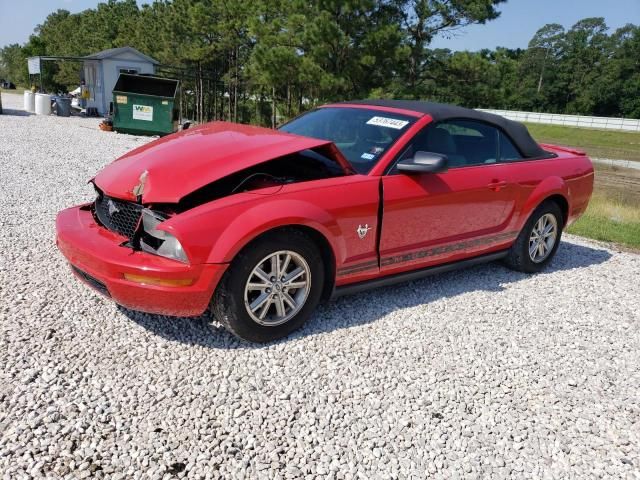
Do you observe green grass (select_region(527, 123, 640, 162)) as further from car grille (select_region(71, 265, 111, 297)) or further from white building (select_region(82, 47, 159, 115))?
car grille (select_region(71, 265, 111, 297))

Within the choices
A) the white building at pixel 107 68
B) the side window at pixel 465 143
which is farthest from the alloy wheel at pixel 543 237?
the white building at pixel 107 68

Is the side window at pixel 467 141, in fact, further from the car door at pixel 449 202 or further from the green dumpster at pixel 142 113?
the green dumpster at pixel 142 113

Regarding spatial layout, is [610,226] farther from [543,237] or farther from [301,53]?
[301,53]

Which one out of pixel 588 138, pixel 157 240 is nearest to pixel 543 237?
pixel 157 240

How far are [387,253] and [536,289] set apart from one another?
1890 mm

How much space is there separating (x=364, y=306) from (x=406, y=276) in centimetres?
41

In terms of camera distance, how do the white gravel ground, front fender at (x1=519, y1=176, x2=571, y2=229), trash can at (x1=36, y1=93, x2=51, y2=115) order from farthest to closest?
trash can at (x1=36, y1=93, x2=51, y2=115) < front fender at (x1=519, y1=176, x2=571, y2=229) < the white gravel ground

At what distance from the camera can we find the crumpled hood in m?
3.14

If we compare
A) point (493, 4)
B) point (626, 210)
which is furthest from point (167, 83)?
point (626, 210)

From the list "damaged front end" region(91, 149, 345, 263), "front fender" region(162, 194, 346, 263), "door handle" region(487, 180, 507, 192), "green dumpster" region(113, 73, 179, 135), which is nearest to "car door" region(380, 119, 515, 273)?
"door handle" region(487, 180, 507, 192)

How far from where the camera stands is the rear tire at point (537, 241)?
16.6 feet

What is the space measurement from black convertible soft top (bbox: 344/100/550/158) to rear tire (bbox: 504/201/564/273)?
586 millimetres

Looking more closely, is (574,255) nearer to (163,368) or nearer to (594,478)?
(594,478)

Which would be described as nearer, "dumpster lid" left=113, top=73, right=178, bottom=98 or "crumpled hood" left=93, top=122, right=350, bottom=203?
"crumpled hood" left=93, top=122, right=350, bottom=203
